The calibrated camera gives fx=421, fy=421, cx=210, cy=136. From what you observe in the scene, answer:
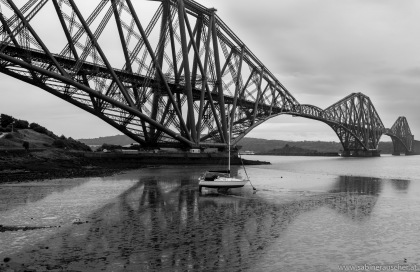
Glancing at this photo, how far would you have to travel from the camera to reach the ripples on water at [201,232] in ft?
45.7

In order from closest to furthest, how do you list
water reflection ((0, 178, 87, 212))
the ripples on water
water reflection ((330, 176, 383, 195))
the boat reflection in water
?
the boat reflection in water
the ripples on water
water reflection ((0, 178, 87, 212))
water reflection ((330, 176, 383, 195))

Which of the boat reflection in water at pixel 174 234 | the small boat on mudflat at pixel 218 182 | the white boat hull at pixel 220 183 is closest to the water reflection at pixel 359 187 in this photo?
the boat reflection in water at pixel 174 234

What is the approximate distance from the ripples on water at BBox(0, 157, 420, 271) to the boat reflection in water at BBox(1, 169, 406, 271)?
0.04 m

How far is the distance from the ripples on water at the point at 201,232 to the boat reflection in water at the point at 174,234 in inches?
1.4

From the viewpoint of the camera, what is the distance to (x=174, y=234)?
17969mm

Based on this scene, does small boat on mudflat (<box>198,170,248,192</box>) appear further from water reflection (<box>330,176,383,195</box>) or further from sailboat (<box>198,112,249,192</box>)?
water reflection (<box>330,176,383,195</box>)

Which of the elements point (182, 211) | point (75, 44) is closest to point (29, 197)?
point (182, 211)

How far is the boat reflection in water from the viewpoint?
13609 mm

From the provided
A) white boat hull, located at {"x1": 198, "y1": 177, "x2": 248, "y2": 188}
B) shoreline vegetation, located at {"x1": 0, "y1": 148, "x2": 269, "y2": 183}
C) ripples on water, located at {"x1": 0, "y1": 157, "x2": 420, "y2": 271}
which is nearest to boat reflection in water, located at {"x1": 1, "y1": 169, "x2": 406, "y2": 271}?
ripples on water, located at {"x1": 0, "y1": 157, "x2": 420, "y2": 271}

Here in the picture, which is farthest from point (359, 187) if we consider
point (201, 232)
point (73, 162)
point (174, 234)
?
point (73, 162)

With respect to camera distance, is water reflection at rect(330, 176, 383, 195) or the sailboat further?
water reflection at rect(330, 176, 383, 195)

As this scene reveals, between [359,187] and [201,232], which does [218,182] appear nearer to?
[201,232]

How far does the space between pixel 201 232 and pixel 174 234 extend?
50.6 inches

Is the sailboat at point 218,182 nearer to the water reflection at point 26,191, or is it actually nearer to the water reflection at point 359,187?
the water reflection at point 359,187
